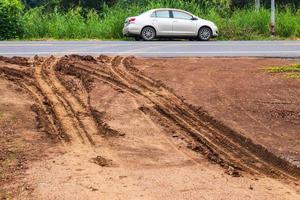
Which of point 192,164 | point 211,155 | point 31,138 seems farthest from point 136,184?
point 31,138

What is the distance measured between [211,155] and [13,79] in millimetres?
6035

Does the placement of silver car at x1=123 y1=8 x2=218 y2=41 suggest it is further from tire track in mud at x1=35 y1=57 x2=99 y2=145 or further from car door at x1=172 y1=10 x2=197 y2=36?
tire track in mud at x1=35 y1=57 x2=99 y2=145

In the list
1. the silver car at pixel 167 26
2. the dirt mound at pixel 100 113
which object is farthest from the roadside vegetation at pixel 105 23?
the dirt mound at pixel 100 113

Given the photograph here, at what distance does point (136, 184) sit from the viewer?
23.2 ft

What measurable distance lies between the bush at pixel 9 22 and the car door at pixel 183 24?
7.10 meters

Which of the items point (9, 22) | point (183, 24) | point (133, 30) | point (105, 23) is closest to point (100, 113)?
point (133, 30)

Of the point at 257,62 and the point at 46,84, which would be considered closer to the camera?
the point at 46,84

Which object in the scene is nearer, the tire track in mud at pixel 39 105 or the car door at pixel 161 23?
the tire track in mud at pixel 39 105

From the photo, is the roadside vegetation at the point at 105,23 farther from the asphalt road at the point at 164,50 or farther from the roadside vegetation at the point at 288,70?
the roadside vegetation at the point at 288,70

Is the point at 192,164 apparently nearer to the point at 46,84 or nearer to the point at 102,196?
the point at 102,196

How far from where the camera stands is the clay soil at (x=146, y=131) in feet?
23.3

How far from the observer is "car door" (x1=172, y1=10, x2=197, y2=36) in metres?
25.1

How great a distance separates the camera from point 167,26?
24938 millimetres

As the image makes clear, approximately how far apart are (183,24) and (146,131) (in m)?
16.0
